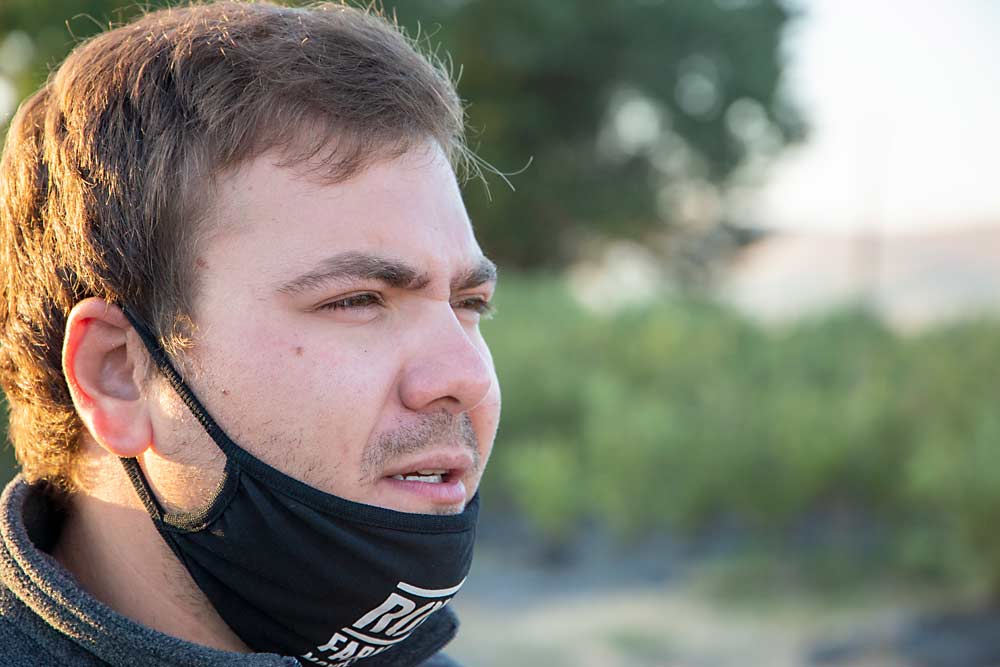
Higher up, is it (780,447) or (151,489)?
(780,447)

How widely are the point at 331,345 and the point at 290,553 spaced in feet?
1.06

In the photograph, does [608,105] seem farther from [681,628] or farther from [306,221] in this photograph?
[306,221]

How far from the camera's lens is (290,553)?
5.59 ft

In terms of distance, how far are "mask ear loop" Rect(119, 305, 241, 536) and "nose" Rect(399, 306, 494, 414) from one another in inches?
11.2

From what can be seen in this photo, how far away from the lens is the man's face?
170cm

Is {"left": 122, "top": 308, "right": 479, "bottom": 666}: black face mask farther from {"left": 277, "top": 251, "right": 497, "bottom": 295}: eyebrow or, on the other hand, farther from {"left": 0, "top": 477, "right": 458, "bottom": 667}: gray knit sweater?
{"left": 277, "top": 251, "right": 497, "bottom": 295}: eyebrow

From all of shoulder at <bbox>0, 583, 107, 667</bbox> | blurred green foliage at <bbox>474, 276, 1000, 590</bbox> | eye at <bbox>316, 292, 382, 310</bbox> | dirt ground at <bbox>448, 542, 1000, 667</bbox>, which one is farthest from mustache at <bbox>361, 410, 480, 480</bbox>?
blurred green foliage at <bbox>474, 276, 1000, 590</bbox>

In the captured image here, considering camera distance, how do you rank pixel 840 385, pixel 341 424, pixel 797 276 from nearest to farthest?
pixel 341 424
pixel 840 385
pixel 797 276

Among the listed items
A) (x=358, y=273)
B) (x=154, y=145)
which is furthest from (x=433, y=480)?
(x=154, y=145)

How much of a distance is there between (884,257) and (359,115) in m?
65.3

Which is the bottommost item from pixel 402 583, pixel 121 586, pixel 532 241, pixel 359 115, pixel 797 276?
pixel 121 586

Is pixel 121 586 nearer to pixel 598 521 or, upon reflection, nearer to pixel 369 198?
pixel 369 198

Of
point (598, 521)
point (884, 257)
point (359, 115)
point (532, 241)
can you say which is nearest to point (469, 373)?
point (359, 115)

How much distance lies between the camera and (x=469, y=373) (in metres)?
1.76
